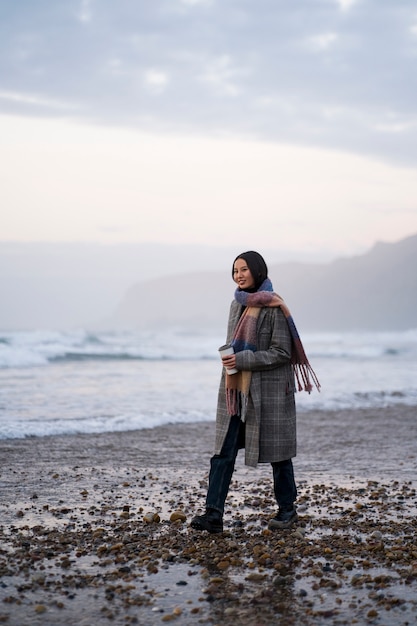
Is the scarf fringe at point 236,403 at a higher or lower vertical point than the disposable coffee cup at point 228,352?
lower

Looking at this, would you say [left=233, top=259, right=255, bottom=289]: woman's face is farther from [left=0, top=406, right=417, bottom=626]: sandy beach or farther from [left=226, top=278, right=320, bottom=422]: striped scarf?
[left=0, top=406, right=417, bottom=626]: sandy beach

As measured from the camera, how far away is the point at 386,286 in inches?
2955

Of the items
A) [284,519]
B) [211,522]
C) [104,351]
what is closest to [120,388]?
[284,519]

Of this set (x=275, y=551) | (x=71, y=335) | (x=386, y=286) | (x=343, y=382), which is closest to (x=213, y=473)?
(x=275, y=551)

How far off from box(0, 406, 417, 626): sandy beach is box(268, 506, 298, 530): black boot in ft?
0.32

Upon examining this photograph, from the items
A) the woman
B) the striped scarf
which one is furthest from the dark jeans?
the striped scarf

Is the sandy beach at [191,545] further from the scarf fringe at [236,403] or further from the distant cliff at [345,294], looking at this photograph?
the distant cliff at [345,294]

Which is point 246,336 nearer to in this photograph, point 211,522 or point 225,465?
point 225,465

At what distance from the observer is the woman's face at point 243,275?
5.54m

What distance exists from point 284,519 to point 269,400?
941 millimetres

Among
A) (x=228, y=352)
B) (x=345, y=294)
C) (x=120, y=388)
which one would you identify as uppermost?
(x=345, y=294)

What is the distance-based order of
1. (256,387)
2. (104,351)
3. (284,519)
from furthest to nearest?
1. (104,351)
2. (284,519)
3. (256,387)

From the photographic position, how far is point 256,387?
5527 millimetres

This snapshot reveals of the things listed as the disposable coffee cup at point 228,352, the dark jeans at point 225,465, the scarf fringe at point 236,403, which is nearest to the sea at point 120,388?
the dark jeans at point 225,465
